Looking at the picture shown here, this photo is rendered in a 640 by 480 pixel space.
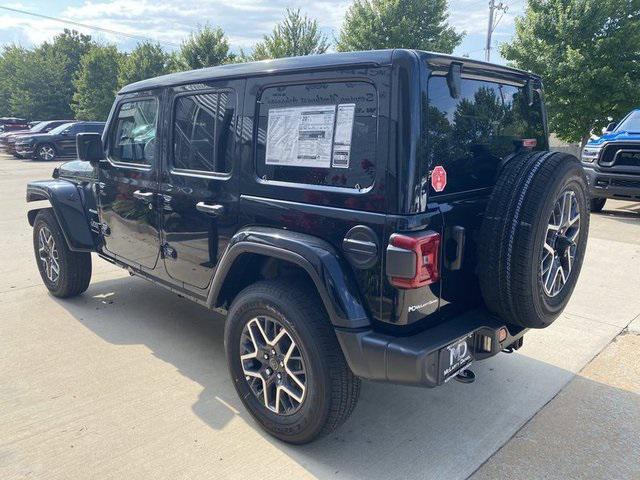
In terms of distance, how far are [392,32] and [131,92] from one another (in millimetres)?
16474

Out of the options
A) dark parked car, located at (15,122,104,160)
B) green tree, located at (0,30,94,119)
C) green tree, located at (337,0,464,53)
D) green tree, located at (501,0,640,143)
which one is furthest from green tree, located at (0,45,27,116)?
green tree, located at (501,0,640,143)

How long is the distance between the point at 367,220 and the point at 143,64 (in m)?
28.4

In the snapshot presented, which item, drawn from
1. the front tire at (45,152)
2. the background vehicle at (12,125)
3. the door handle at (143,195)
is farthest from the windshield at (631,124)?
the background vehicle at (12,125)

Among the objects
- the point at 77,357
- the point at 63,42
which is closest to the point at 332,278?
the point at 77,357

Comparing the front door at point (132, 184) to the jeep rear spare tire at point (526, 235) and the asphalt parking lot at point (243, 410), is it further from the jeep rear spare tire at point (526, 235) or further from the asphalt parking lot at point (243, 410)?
the jeep rear spare tire at point (526, 235)

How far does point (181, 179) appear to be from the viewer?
10.9ft

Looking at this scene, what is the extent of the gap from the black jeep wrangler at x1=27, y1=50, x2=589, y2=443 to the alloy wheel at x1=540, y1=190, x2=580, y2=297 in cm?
1

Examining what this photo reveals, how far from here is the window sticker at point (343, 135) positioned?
2396 mm

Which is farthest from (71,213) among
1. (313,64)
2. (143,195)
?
(313,64)

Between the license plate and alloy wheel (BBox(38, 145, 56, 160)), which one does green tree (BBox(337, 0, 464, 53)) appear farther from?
the license plate

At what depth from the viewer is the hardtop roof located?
2.30 meters

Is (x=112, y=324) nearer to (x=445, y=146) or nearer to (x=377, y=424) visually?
(x=377, y=424)

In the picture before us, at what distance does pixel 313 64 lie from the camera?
2523 millimetres

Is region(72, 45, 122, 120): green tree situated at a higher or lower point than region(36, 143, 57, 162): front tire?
higher
